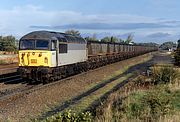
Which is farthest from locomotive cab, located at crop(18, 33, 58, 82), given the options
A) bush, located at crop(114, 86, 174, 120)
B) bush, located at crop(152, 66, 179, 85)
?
bush, located at crop(114, 86, 174, 120)

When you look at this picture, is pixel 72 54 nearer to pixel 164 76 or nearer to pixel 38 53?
pixel 38 53

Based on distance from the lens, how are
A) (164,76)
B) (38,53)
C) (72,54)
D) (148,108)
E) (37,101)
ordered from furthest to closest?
(72,54) → (38,53) → (164,76) → (37,101) → (148,108)

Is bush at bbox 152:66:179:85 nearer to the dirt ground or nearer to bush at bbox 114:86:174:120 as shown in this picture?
the dirt ground

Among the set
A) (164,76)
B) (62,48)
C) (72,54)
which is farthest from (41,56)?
(164,76)

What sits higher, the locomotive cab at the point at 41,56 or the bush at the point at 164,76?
the locomotive cab at the point at 41,56

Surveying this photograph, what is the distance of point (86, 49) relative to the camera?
112ft

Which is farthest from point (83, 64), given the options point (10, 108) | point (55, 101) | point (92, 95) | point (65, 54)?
point (10, 108)

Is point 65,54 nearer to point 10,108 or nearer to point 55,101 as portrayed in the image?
point 55,101

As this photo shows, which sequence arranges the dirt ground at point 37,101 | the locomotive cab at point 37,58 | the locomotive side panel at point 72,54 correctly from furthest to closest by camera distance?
the locomotive side panel at point 72,54, the locomotive cab at point 37,58, the dirt ground at point 37,101

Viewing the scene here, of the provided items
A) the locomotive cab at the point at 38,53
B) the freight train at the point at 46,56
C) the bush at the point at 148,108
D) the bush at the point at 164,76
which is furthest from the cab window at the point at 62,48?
the bush at the point at 148,108

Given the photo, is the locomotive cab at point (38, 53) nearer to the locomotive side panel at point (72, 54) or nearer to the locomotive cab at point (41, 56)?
the locomotive cab at point (41, 56)

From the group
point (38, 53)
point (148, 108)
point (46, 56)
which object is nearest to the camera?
point (148, 108)

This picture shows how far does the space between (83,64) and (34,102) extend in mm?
16224

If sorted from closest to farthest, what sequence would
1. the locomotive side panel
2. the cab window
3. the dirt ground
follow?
the dirt ground → the cab window → the locomotive side panel
